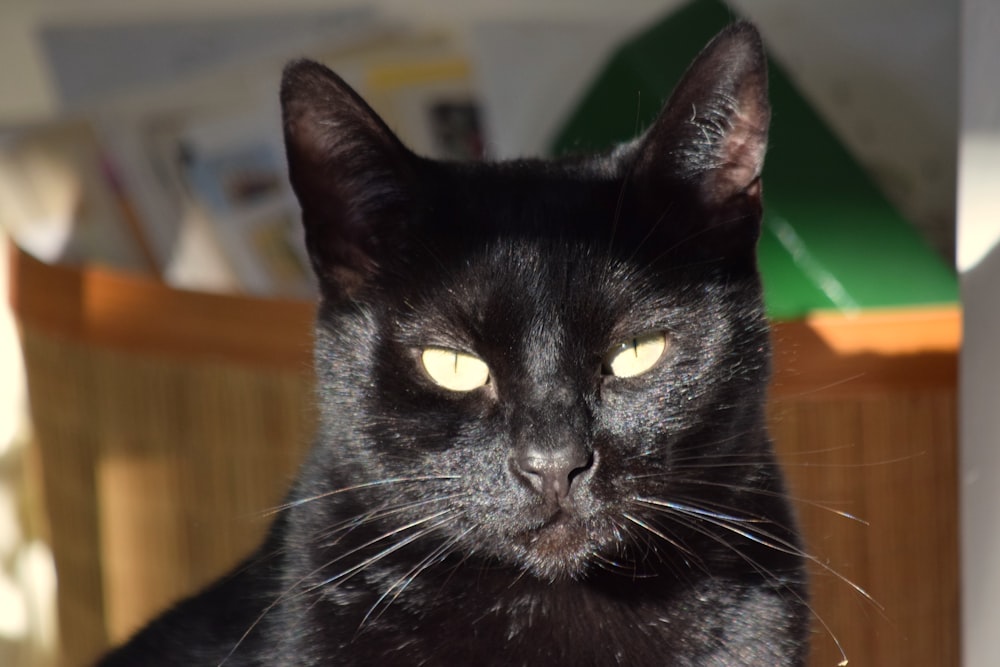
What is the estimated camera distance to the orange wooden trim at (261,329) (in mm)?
1281

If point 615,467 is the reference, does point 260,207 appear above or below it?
above

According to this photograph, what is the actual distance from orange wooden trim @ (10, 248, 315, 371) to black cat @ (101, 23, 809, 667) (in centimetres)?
42

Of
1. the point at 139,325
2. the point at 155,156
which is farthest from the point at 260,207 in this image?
the point at 139,325

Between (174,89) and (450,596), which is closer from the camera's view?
(450,596)

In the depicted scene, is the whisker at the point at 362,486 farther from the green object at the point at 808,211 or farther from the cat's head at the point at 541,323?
the green object at the point at 808,211

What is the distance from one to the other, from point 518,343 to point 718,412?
0.18 metres

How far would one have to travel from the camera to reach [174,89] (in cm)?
196

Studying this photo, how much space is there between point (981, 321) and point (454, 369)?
0.49m

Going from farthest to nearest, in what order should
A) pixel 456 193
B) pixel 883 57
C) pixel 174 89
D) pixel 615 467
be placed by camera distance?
1. pixel 174 89
2. pixel 883 57
3. pixel 456 193
4. pixel 615 467

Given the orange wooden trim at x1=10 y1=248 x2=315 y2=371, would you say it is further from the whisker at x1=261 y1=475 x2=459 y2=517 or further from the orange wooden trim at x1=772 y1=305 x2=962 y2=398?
the orange wooden trim at x1=772 y1=305 x2=962 y2=398

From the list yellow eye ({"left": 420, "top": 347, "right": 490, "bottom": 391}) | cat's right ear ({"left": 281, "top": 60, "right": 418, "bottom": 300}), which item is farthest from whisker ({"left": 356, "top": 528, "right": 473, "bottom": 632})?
cat's right ear ({"left": 281, "top": 60, "right": 418, "bottom": 300})

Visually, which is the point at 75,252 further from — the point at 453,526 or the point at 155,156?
→ the point at 453,526

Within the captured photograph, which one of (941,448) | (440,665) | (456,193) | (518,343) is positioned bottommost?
(440,665)

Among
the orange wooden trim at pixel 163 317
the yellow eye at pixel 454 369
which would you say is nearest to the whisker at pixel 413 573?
the yellow eye at pixel 454 369
